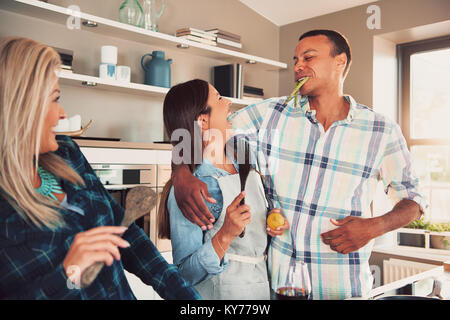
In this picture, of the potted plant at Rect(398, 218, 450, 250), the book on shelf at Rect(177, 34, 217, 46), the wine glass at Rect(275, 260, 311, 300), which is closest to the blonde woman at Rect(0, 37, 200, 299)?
the wine glass at Rect(275, 260, 311, 300)

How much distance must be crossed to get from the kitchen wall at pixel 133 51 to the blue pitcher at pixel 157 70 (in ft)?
0.49

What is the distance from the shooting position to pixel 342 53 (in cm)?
147

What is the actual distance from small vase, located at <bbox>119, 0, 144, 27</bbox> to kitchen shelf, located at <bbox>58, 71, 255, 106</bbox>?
419mm

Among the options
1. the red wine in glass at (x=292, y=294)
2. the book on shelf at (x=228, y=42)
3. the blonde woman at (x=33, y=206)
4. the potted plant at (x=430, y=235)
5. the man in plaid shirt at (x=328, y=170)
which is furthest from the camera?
the book on shelf at (x=228, y=42)

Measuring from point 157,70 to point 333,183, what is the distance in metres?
1.90

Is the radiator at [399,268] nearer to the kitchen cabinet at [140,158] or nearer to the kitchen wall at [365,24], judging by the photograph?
the kitchen wall at [365,24]

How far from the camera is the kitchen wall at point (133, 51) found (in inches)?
105

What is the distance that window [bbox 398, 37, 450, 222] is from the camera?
11.4 feet

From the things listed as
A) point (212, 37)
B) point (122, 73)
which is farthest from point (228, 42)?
point (122, 73)

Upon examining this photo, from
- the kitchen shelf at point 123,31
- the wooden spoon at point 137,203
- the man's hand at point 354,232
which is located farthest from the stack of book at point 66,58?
the wooden spoon at point 137,203

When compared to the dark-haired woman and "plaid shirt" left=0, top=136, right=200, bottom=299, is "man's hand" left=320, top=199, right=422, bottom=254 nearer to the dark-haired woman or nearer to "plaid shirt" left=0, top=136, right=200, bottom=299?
the dark-haired woman

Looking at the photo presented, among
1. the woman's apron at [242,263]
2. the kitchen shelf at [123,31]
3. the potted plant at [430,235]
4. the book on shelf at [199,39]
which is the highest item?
the book on shelf at [199,39]

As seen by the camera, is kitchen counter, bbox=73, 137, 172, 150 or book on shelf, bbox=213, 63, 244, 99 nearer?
kitchen counter, bbox=73, 137, 172, 150

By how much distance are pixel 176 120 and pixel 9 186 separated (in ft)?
1.91
